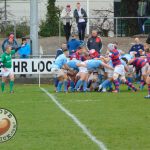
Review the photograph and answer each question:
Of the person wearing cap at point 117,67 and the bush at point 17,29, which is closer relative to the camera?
the person wearing cap at point 117,67

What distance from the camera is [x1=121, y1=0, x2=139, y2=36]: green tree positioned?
134ft

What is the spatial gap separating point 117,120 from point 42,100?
6.25 meters

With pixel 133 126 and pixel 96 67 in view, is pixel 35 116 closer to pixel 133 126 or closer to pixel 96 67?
pixel 133 126

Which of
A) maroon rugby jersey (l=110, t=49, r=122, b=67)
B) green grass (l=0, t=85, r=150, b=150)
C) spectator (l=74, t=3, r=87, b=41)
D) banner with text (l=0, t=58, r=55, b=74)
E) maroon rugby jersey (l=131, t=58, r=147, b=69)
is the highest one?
spectator (l=74, t=3, r=87, b=41)

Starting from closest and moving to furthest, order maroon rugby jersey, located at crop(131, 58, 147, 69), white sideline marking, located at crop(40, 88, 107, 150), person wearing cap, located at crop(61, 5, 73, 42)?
white sideline marking, located at crop(40, 88, 107, 150)
maroon rugby jersey, located at crop(131, 58, 147, 69)
person wearing cap, located at crop(61, 5, 73, 42)

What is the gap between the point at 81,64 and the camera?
87.4 ft

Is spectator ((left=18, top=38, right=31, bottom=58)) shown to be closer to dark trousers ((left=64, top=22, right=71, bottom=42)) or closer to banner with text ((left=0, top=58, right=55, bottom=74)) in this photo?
banner with text ((left=0, top=58, right=55, bottom=74))

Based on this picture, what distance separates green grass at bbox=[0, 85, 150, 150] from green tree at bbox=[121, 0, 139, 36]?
52.6 feet

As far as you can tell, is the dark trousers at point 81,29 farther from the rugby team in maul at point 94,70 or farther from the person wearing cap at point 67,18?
the rugby team in maul at point 94,70

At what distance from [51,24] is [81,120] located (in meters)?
24.3

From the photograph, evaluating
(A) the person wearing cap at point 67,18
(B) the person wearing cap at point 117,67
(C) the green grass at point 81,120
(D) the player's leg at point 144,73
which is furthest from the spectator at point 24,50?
(C) the green grass at point 81,120

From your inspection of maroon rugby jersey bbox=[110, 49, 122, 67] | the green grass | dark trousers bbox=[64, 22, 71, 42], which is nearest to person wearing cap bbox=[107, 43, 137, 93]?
maroon rugby jersey bbox=[110, 49, 122, 67]

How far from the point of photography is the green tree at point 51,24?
135 ft

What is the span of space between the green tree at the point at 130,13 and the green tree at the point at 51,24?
374 centimetres
